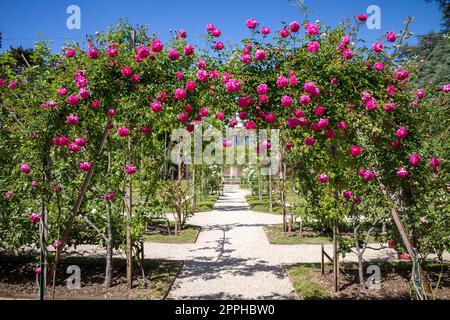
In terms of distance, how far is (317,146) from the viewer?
13.2 feet

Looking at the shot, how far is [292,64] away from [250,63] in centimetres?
48

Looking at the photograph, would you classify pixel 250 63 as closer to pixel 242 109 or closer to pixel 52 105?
pixel 242 109

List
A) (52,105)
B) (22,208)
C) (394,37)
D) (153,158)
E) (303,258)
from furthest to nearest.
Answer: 1. (303,258)
2. (153,158)
3. (22,208)
4. (394,37)
5. (52,105)

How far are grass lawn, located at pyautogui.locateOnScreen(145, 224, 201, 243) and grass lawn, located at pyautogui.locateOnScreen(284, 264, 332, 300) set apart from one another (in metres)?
3.77

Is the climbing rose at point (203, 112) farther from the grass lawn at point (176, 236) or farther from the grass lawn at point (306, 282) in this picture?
the grass lawn at point (176, 236)

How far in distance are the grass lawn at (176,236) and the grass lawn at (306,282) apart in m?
3.77

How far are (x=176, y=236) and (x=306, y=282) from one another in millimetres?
5237

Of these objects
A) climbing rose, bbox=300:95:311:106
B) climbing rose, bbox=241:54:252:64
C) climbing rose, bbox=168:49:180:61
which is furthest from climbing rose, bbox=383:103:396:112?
climbing rose, bbox=168:49:180:61

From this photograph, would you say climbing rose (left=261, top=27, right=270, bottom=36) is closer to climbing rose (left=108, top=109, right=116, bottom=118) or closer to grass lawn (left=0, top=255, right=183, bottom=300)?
climbing rose (left=108, top=109, right=116, bottom=118)

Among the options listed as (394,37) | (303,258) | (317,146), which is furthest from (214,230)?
(394,37)

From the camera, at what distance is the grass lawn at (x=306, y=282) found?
5453mm

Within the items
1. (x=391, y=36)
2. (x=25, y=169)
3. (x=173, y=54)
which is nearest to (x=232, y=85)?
(x=173, y=54)

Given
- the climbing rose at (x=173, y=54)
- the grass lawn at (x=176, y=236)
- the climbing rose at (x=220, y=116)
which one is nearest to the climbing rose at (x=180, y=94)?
the climbing rose at (x=173, y=54)

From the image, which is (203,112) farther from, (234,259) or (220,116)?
(234,259)
